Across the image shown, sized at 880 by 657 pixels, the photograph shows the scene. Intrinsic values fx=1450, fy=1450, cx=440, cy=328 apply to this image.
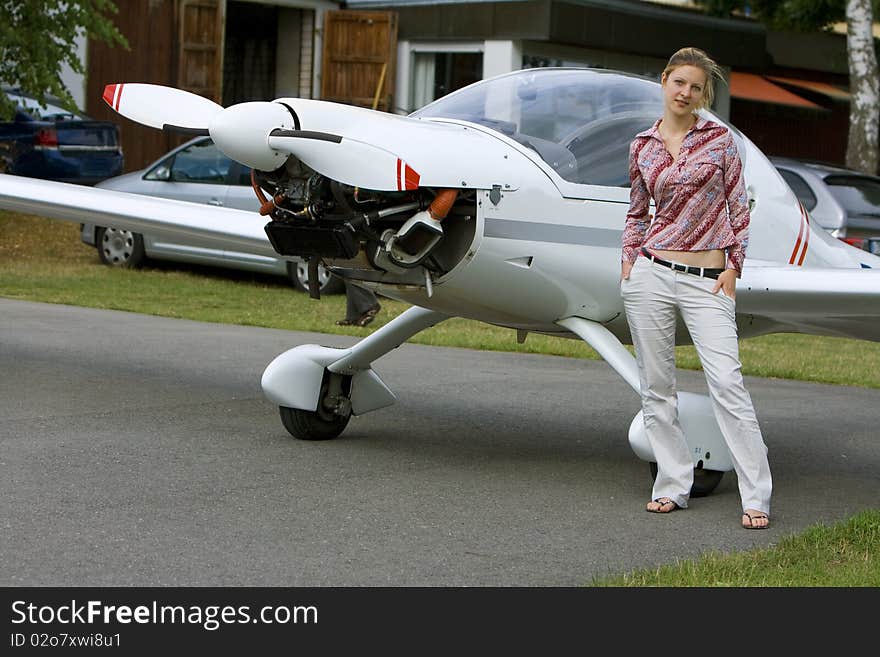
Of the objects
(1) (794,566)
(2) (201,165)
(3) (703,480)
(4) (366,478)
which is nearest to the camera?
(1) (794,566)

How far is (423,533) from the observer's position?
6074 mm

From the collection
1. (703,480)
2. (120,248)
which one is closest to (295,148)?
(703,480)

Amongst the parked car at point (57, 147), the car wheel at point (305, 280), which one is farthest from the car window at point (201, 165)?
the parked car at point (57, 147)

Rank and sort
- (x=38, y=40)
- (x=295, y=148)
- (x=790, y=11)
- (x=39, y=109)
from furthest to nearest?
(x=790, y=11)
(x=39, y=109)
(x=38, y=40)
(x=295, y=148)

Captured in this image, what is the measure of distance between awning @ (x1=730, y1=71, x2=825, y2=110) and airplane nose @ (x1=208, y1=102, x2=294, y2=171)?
23.4 meters

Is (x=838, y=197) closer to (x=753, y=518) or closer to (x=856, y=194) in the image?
(x=856, y=194)

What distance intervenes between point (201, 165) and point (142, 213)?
9.47 metres

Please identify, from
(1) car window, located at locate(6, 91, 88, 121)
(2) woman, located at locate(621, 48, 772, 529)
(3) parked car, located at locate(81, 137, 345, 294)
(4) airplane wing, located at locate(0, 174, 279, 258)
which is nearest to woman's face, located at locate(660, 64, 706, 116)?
(2) woman, located at locate(621, 48, 772, 529)

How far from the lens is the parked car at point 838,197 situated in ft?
50.4

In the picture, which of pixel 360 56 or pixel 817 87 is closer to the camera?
pixel 360 56

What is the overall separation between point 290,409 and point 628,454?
6.36ft

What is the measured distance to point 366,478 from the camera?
7.19 m

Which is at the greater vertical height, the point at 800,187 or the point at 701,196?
the point at 701,196
